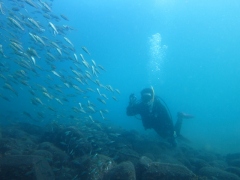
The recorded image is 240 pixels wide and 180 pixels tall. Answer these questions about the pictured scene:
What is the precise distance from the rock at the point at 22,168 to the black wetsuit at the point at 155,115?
265 inches

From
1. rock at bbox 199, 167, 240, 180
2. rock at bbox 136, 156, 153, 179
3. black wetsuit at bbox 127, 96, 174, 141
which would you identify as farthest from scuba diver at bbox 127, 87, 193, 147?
rock at bbox 136, 156, 153, 179

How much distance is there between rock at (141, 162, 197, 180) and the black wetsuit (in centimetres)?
567

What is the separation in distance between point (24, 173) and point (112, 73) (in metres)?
128

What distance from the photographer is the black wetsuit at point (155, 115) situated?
1118 cm

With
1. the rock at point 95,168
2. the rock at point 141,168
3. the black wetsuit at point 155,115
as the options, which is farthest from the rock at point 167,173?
the black wetsuit at point 155,115

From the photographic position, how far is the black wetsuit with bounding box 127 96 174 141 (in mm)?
11176

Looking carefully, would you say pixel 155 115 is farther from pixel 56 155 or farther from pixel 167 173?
pixel 167 173

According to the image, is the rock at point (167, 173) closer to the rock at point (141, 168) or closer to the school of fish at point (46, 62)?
the rock at point (141, 168)

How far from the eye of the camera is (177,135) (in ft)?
41.1

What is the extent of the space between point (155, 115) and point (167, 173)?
20.1 ft

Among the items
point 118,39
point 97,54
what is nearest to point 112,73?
point 97,54

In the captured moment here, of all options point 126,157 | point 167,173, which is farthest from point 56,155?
point 167,173

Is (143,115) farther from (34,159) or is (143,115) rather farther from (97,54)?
(97,54)

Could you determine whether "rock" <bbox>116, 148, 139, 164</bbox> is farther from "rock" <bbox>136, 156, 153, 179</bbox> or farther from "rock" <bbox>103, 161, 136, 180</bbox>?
"rock" <bbox>103, 161, 136, 180</bbox>
